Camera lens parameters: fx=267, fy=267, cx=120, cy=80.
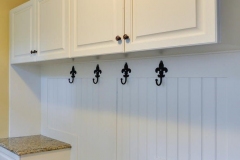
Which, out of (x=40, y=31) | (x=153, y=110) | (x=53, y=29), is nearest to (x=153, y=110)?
(x=153, y=110)

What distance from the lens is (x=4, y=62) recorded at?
2484 millimetres

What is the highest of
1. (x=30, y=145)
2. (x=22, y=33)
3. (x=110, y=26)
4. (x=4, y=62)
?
(x=22, y=33)

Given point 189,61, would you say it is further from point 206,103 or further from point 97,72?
point 97,72

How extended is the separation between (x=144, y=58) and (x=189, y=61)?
32 cm

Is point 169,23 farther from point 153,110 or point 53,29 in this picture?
point 53,29

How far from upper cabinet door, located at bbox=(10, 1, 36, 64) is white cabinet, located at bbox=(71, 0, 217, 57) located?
656 millimetres

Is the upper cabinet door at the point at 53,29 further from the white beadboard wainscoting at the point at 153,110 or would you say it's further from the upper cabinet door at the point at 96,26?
the white beadboard wainscoting at the point at 153,110

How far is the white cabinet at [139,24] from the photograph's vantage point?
1043 mm

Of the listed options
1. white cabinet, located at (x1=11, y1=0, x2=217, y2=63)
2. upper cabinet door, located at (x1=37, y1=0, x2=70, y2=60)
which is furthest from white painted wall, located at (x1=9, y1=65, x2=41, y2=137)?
upper cabinet door, located at (x1=37, y1=0, x2=70, y2=60)

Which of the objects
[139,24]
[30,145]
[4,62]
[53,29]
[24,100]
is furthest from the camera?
[24,100]

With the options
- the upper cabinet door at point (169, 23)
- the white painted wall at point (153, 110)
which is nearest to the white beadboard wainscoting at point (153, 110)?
the white painted wall at point (153, 110)

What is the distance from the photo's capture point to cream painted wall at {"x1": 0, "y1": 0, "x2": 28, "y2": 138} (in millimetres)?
2471

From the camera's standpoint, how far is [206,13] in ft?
3.34

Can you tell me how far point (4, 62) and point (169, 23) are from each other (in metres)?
1.86
